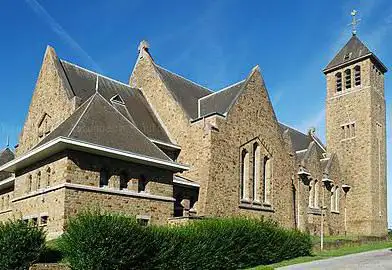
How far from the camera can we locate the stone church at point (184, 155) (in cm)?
2433

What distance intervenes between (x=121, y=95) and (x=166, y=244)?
1669 centimetres

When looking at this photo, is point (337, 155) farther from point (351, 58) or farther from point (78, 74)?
point (78, 74)

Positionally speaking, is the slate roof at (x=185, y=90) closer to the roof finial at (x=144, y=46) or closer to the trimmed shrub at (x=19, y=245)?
the roof finial at (x=144, y=46)

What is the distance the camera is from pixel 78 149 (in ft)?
76.8

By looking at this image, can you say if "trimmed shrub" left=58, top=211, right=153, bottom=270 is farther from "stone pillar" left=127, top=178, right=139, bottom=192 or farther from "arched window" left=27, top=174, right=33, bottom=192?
"arched window" left=27, top=174, right=33, bottom=192

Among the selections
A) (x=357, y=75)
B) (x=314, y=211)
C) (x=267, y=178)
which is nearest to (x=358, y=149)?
(x=357, y=75)

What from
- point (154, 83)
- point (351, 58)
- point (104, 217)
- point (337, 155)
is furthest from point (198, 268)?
point (351, 58)

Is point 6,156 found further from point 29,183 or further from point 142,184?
point 142,184

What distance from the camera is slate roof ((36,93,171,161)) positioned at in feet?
78.5

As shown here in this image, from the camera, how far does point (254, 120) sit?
3388 cm

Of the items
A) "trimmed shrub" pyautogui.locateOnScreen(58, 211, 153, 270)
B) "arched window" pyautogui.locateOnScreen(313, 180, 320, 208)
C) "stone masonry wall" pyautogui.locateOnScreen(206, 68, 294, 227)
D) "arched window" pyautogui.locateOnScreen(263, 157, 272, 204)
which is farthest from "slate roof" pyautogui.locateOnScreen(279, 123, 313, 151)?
"trimmed shrub" pyautogui.locateOnScreen(58, 211, 153, 270)

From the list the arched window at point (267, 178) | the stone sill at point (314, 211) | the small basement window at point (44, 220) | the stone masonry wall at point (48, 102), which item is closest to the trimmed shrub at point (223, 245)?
the arched window at point (267, 178)

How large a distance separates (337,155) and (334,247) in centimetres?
1800

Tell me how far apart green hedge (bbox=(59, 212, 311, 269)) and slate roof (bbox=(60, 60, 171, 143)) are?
10.7m
